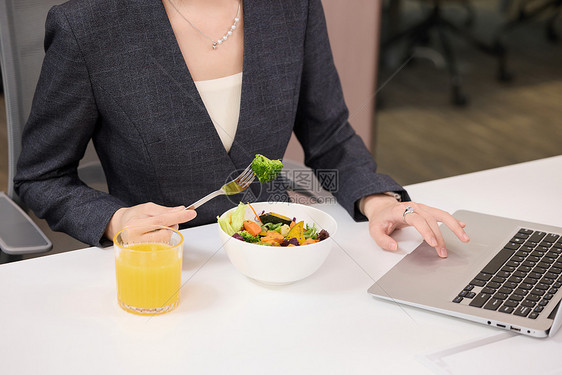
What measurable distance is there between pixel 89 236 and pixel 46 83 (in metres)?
0.31

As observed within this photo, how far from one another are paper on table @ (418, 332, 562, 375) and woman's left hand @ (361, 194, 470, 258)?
234 millimetres

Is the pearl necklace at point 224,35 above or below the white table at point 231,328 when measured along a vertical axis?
above

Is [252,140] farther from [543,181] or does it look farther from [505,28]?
[505,28]

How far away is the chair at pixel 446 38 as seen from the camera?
3.66 metres

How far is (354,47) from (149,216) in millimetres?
2001

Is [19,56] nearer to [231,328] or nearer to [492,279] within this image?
[231,328]

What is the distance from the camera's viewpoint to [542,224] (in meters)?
1.27

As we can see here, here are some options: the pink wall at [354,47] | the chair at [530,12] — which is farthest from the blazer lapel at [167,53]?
the chair at [530,12]

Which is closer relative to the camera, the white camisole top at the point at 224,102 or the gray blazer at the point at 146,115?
the gray blazer at the point at 146,115

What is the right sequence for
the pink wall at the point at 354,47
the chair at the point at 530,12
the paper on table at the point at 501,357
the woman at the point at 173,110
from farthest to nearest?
the chair at the point at 530,12 < the pink wall at the point at 354,47 < the woman at the point at 173,110 < the paper on table at the point at 501,357

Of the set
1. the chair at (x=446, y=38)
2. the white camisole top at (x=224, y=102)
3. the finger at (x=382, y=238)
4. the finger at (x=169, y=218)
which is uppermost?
the white camisole top at (x=224, y=102)

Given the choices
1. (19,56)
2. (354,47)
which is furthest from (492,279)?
(354,47)

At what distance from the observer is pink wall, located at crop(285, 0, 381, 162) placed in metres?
2.84

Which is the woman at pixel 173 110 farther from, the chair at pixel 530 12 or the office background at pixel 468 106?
the chair at pixel 530 12
